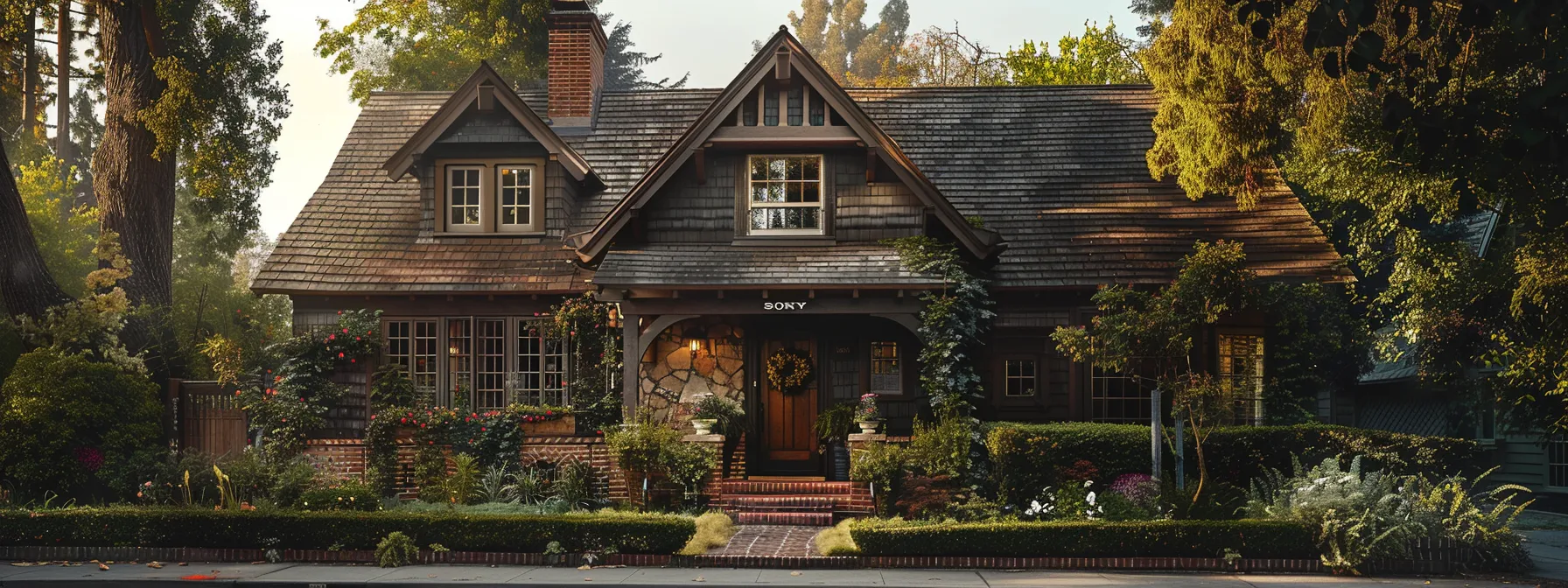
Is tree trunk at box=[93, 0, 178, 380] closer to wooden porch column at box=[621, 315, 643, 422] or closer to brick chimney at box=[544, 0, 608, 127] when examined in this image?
brick chimney at box=[544, 0, 608, 127]

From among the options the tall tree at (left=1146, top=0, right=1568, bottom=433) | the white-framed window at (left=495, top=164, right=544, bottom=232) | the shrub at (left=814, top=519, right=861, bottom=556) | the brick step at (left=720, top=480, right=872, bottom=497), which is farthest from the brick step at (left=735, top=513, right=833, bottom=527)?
the tall tree at (left=1146, top=0, right=1568, bottom=433)

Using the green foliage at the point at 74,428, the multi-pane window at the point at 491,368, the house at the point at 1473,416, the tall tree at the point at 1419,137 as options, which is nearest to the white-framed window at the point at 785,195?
the multi-pane window at the point at 491,368

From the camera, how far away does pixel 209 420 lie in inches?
775

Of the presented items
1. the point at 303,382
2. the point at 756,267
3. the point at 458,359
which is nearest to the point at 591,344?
the point at 458,359

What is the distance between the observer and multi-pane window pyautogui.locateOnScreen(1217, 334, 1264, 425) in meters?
19.5

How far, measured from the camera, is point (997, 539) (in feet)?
43.9

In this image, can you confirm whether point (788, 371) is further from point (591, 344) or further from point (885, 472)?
point (885, 472)

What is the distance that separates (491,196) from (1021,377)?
9.50 metres

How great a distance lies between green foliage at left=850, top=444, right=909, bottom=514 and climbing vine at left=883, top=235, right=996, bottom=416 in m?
1.43

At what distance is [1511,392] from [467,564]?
13969mm

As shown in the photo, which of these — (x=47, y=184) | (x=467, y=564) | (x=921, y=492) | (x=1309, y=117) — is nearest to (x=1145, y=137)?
(x=1309, y=117)

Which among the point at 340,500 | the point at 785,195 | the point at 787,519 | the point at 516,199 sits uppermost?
the point at 516,199

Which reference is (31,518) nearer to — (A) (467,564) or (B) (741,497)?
(A) (467,564)

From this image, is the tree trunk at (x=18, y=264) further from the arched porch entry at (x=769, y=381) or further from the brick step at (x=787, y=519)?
the brick step at (x=787, y=519)
